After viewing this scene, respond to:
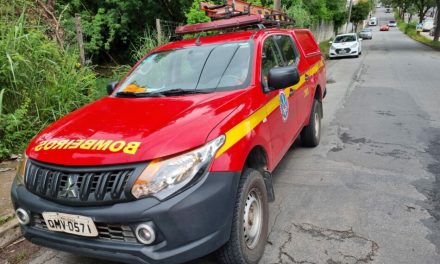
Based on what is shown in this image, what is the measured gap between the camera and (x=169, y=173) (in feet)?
8.06

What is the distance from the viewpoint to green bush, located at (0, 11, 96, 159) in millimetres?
5547

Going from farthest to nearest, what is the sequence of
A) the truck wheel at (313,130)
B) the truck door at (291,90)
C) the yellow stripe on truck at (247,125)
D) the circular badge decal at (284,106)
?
the truck wheel at (313,130)
the truck door at (291,90)
the circular badge decal at (284,106)
the yellow stripe on truck at (247,125)

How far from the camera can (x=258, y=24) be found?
482 centimetres

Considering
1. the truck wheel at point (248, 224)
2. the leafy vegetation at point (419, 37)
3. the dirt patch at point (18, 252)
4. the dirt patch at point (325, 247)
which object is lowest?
the leafy vegetation at point (419, 37)

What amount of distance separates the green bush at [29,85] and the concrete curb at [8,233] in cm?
193

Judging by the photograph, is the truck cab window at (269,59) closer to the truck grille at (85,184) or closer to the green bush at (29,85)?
the truck grille at (85,184)

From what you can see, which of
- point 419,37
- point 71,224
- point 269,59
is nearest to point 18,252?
point 71,224

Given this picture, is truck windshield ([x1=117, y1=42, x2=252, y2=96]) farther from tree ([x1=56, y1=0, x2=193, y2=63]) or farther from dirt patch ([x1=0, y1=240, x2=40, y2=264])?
tree ([x1=56, y1=0, x2=193, y2=63])

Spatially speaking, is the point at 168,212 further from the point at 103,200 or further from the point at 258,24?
the point at 258,24

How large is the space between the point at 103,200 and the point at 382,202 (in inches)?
117

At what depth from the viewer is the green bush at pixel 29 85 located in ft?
18.2

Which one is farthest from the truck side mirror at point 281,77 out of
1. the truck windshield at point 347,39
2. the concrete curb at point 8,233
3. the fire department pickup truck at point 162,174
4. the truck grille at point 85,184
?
the truck windshield at point 347,39

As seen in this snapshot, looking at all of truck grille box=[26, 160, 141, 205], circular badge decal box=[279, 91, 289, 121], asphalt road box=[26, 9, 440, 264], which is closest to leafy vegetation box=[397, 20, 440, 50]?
asphalt road box=[26, 9, 440, 264]

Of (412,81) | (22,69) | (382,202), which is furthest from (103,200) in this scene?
(412,81)
